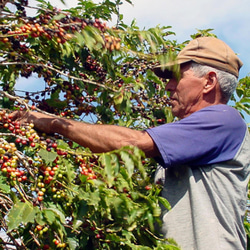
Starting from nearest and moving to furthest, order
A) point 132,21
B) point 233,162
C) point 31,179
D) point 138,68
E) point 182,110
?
point 31,179 < point 233,162 < point 182,110 < point 138,68 < point 132,21

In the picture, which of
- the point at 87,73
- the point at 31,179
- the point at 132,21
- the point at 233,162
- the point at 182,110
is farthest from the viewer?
the point at 132,21

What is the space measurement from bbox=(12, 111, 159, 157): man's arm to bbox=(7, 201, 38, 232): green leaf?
509mm

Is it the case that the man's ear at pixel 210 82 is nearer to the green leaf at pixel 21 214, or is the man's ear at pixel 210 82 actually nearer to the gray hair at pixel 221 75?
the gray hair at pixel 221 75

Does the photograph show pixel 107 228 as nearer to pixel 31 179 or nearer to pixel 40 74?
pixel 31 179

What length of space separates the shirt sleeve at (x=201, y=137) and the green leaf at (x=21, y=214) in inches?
31.4

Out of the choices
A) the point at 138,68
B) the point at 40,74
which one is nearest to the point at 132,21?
the point at 138,68

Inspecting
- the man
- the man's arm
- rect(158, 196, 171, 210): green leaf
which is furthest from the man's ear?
rect(158, 196, 171, 210): green leaf

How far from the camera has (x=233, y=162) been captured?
265 centimetres

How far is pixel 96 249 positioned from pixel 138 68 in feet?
5.20

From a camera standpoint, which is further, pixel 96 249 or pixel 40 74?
pixel 40 74

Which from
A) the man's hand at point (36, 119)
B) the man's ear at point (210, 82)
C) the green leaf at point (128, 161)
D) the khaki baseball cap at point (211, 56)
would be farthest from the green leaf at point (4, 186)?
the man's ear at point (210, 82)

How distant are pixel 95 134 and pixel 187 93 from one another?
0.84m

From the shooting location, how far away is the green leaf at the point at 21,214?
6.70 feet

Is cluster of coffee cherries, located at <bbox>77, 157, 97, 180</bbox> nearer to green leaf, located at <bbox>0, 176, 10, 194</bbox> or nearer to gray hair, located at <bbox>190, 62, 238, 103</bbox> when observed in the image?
green leaf, located at <bbox>0, 176, 10, 194</bbox>
